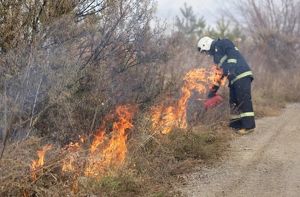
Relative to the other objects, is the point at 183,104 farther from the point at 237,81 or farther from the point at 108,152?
the point at 108,152

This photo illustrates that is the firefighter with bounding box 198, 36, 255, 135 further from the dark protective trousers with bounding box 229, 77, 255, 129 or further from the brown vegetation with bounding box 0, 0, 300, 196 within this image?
the brown vegetation with bounding box 0, 0, 300, 196

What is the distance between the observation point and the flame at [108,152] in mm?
6039

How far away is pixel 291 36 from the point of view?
23281mm

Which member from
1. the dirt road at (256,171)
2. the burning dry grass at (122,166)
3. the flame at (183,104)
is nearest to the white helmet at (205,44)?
the flame at (183,104)

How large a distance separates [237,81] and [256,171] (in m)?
3.33

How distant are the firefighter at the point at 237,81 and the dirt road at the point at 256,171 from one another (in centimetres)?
37

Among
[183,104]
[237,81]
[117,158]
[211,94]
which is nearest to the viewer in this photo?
[117,158]

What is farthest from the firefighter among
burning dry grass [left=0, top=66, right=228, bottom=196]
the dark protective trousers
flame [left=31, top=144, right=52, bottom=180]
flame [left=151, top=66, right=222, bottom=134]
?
flame [left=31, top=144, right=52, bottom=180]

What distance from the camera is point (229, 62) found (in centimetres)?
1038

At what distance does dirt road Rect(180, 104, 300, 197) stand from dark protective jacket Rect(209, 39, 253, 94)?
125 cm

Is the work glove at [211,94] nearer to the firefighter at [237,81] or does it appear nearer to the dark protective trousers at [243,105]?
the firefighter at [237,81]

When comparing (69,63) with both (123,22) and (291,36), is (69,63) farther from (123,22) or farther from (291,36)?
(291,36)

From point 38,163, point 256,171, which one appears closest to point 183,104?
point 256,171

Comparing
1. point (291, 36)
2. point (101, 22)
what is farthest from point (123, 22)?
point (291, 36)
